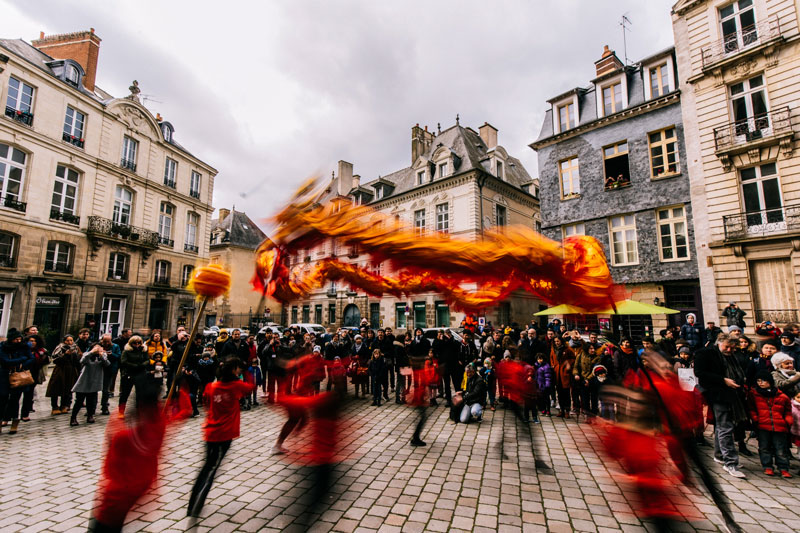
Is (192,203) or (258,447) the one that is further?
(192,203)

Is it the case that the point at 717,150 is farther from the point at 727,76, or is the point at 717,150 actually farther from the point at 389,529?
the point at 389,529

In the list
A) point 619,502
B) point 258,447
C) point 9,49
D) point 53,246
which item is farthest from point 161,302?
point 619,502

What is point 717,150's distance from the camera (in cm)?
1369

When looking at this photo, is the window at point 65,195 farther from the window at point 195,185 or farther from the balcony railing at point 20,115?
the window at point 195,185

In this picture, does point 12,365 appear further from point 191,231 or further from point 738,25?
point 738,25

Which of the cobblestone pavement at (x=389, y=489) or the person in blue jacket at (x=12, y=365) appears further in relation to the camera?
the person in blue jacket at (x=12, y=365)

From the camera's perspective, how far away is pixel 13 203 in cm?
1633

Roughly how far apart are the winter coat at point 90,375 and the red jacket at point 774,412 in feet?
36.3

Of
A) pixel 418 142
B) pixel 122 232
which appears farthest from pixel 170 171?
pixel 418 142

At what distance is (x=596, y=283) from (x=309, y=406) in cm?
281

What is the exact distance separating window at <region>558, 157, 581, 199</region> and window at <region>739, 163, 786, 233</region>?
20.9 feet

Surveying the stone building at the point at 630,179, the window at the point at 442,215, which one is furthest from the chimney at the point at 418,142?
the stone building at the point at 630,179

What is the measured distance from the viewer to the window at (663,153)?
51.4ft

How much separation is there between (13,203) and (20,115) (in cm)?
422
